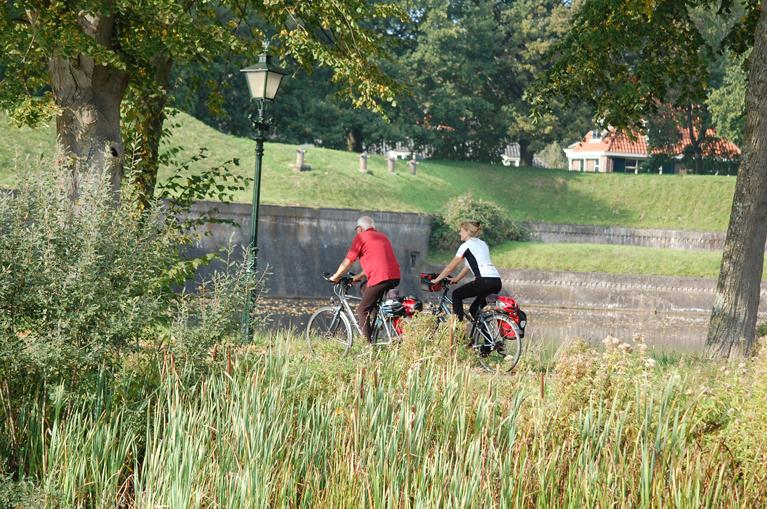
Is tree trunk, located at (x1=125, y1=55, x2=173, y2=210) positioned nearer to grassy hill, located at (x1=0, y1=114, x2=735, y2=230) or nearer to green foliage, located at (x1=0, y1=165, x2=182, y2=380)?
green foliage, located at (x1=0, y1=165, x2=182, y2=380)

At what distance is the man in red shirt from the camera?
11.7 metres

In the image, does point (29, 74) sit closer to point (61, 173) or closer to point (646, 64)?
point (61, 173)

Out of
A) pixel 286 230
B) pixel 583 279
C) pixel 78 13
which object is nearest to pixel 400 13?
pixel 78 13

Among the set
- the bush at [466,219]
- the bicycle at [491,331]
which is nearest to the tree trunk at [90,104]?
the bicycle at [491,331]

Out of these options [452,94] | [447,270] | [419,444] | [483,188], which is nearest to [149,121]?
[447,270]

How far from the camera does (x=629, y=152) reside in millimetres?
74875

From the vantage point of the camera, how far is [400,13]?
43.4ft

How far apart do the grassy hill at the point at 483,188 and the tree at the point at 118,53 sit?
79.1 ft

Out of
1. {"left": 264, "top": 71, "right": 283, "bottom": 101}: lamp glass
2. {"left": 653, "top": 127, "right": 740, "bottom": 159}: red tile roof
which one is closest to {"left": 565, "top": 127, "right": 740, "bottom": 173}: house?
{"left": 653, "top": 127, "right": 740, "bottom": 159}: red tile roof

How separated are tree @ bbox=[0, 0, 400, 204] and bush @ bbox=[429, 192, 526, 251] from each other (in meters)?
27.0

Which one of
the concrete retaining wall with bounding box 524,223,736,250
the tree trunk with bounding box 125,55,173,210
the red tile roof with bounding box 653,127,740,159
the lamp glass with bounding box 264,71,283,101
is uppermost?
the red tile roof with bounding box 653,127,740,159

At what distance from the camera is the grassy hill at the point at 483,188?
4138 centimetres

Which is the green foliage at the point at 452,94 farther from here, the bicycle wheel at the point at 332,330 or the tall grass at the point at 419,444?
the tall grass at the point at 419,444

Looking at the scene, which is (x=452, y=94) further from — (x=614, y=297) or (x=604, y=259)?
(x=614, y=297)
